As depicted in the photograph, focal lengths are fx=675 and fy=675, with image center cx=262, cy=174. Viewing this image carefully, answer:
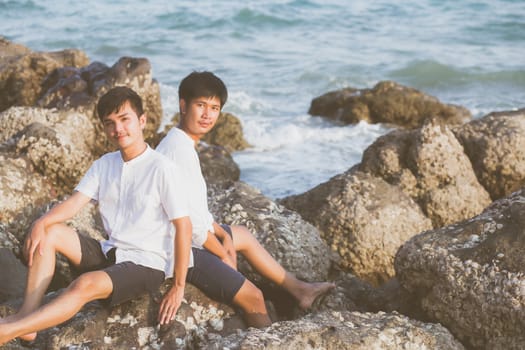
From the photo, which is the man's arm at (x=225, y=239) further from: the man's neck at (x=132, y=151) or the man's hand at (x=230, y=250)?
the man's neck at (x=132, y=151)

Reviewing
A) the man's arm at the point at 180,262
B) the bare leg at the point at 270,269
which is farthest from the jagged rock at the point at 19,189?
the man's arm at the point at 180,262

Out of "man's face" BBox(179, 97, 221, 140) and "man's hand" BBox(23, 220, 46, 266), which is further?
"man's face" BBox(179, 97, 221, 140)

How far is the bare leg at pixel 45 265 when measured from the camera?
3.30 metres

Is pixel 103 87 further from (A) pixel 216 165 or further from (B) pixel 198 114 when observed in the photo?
(B) pixel 198 114

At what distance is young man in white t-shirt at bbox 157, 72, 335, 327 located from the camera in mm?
3584

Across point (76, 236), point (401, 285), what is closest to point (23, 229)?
point (76, 236)

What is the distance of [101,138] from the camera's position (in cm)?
707

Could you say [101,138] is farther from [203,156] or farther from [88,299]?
[88,299]

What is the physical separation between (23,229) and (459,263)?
3.02 metres

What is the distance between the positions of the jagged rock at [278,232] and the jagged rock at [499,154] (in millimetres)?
2227

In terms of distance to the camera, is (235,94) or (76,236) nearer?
(76,236)

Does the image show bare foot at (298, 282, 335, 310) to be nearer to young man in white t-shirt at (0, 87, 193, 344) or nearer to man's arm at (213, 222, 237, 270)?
man's arm at (213, 222, 237, 270)

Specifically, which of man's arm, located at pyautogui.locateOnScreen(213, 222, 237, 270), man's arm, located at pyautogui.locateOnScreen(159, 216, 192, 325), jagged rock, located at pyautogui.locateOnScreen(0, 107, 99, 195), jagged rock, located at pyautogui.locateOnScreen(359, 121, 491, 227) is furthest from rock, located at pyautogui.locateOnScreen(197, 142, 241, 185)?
man's arm, located at pyautogui.locateOnScreen(159, 216, 192, 325)

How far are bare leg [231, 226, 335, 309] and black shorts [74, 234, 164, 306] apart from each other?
→ 0.75m
